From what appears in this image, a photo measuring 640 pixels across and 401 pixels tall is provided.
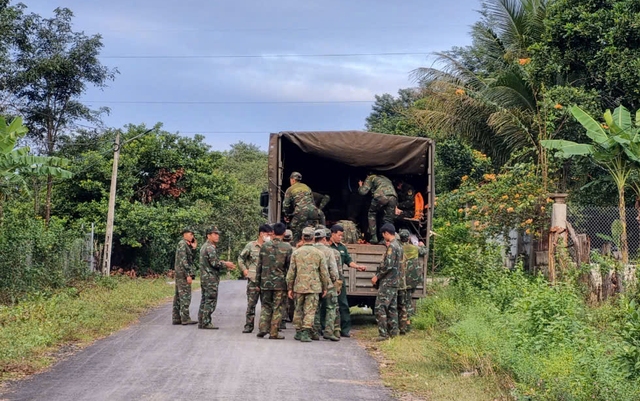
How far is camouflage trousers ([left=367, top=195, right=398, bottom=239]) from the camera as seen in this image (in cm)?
1439

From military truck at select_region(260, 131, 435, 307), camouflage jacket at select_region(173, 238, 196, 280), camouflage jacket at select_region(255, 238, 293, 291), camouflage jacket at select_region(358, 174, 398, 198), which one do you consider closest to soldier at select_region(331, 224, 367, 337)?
military truck at select_region(260, 131, 435, 307)

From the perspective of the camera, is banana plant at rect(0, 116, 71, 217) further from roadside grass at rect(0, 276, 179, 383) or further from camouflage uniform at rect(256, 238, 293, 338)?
camouflage uniform at rect(256, 238, 293, 338)

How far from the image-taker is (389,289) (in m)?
12.5

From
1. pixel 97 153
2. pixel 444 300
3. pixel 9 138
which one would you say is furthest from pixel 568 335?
pixel 97 153

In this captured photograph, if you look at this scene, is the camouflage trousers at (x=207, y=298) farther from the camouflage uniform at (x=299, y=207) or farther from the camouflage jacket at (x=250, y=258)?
the camouflage uniform at (x=299, y=207)

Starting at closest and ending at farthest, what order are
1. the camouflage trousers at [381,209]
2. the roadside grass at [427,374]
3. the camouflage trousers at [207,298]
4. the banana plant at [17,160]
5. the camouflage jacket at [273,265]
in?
1. the roadside grass at [427,374]
2. the camouflage jacket at [273,265]
3. the camouflage trousers at [207,298]
4. the camouflage trousers at [381,209]
5. the banana plant at [17,160]

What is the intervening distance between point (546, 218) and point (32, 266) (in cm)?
1123

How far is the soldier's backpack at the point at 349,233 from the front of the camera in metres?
14.3

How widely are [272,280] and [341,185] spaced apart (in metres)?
3.91

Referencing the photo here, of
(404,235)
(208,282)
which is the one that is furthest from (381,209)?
(208,282)

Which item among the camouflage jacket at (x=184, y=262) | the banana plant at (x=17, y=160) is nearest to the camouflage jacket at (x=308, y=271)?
the camouflage jacket at (x=184, y=262)

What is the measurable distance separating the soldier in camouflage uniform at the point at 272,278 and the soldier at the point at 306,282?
0.26 m

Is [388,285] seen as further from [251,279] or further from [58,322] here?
[58,322]

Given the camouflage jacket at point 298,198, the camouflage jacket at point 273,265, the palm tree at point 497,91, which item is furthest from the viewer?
the palm tree at point 497,91
